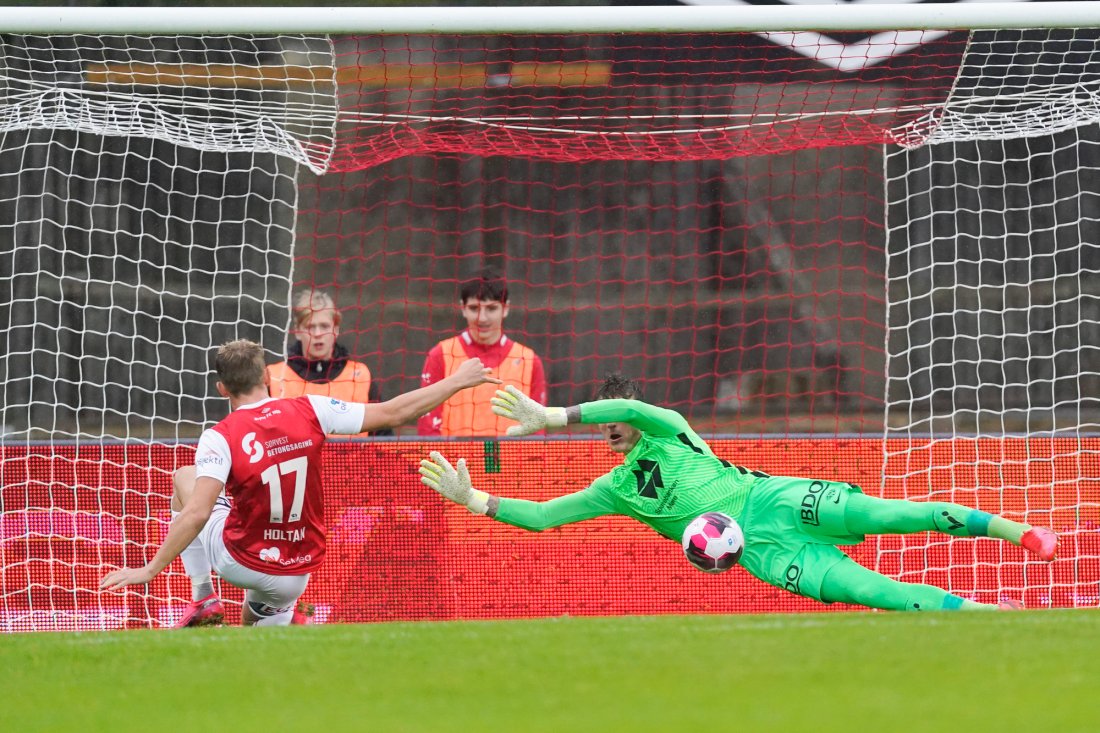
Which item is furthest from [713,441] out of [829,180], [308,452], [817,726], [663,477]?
[829,180]

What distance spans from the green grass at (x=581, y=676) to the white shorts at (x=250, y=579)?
1247mm

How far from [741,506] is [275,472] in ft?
7.13

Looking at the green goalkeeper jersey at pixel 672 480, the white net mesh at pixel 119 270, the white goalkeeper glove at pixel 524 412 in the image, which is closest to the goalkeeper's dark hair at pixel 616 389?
the green goalkeeper jersey at pixel 672 480

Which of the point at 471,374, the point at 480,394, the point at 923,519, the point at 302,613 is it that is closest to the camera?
the point at 923,519

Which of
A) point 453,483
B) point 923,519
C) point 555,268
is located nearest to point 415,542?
point 453,483

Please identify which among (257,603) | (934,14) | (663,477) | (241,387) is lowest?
(257,603)

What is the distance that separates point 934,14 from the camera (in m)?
6.65

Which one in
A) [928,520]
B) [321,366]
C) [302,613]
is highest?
[321,366]

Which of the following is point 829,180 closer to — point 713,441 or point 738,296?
point 738,296

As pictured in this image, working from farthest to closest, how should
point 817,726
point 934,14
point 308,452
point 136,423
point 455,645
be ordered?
point 136,423 < point 934,14 < point 308,452 < point 455,645 < point 817,726

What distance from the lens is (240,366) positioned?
6152 mm

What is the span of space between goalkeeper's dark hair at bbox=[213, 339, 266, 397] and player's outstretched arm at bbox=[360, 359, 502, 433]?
547 mm

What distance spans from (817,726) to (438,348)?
4.76m

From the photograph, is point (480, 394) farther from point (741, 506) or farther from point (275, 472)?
point (741, 506)
